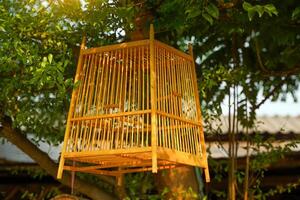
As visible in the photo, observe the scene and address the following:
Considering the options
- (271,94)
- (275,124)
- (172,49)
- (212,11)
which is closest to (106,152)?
(172,49)

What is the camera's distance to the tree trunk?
14.6ft

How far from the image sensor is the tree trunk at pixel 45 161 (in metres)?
4.46

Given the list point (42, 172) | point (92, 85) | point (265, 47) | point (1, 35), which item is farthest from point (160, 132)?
point (42, 172)

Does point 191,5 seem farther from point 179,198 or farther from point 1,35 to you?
point 179,198

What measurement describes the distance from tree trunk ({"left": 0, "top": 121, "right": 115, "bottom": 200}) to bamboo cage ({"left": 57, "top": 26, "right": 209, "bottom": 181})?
1257 mm

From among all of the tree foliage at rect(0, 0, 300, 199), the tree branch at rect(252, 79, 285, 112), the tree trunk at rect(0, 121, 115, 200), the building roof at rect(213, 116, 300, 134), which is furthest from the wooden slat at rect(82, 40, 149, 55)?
the building roof at rect(213, 116, 300, 134)

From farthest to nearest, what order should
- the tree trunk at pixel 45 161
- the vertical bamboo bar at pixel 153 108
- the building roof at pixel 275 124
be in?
the building roof at pixel 275 124 → the tree trunk at pixel 45 161 → the vertical bamboo bar at pixel 153 108

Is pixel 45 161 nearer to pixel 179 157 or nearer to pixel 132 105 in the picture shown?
pixel 132 105

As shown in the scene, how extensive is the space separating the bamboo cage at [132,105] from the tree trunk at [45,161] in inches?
49.5

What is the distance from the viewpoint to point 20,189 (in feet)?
21.4

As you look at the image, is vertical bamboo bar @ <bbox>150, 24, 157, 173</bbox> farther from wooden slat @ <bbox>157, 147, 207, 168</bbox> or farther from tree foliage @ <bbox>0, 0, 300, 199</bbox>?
tree foliage @ <bbox>0, 0, 300, 199</bbox>

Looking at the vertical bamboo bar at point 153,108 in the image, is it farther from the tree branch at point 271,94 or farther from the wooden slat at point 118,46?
the tree branch at point 271,94

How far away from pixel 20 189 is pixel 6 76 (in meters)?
3.27

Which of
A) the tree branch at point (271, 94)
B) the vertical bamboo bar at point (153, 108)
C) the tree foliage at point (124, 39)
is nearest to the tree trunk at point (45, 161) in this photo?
the tree foliage at point (124, 39)
